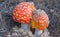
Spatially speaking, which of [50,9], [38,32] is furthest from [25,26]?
[50,9]

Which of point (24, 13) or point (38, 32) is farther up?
point (24, 13)

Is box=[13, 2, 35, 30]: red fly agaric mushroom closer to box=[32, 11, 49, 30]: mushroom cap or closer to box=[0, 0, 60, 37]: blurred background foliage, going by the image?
box=[32, 11, 49, 30]: mushroom cap

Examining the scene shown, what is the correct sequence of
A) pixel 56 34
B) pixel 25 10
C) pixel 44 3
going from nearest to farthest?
pixel 25 10, pixel 56 34, pixel 44 3

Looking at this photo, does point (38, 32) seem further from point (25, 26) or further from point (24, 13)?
point (24, 13)

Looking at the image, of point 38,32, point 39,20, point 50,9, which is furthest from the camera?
point 50,9

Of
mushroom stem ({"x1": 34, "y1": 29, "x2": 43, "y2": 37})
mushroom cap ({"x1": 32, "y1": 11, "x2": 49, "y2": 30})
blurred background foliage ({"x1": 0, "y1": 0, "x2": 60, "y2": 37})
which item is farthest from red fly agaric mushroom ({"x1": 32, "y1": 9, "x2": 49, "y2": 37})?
blurred background foliage ({"x1": 0, "y1": 0, "x2": 60, "y2": 37})

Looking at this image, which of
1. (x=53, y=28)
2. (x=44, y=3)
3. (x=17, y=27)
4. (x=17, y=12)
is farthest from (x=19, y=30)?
(x=44, y=3)

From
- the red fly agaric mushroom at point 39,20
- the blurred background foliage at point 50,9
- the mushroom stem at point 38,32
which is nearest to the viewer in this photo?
the red fly agaric mushroom at point 39,20

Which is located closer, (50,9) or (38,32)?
(38,32)

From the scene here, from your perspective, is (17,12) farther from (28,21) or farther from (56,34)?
(56,34)

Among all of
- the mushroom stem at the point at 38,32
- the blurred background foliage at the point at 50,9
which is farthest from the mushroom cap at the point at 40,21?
the blurred background foliage at the point at 50,9

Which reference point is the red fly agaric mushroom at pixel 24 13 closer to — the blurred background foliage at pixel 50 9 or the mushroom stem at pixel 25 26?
the mushroom stem at pixel 25 26
